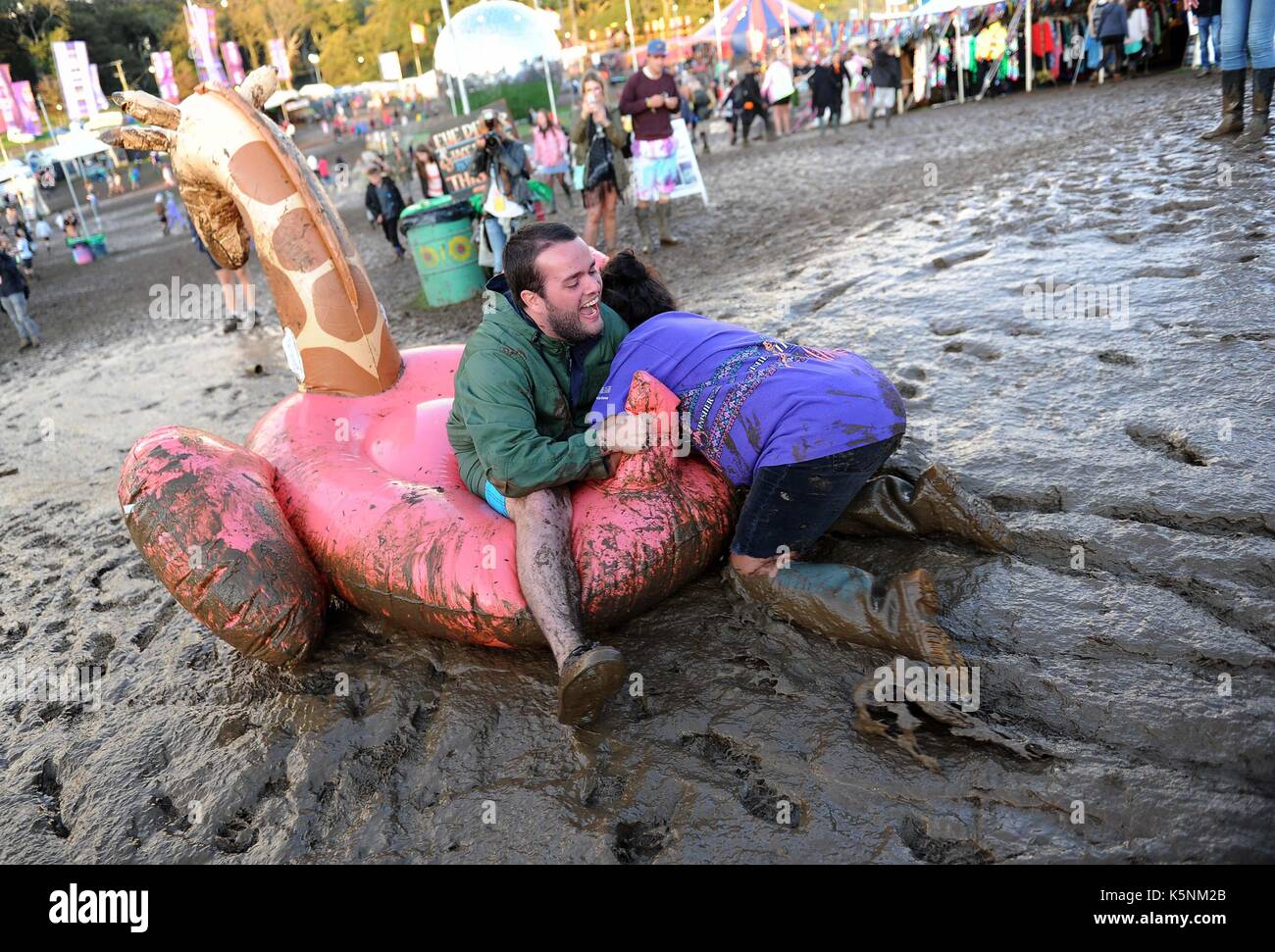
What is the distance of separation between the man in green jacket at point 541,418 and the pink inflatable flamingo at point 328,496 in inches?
3.9

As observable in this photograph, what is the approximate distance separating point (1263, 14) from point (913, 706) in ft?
22.4

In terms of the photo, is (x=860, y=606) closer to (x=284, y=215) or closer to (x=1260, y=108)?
(x=284, y=215)

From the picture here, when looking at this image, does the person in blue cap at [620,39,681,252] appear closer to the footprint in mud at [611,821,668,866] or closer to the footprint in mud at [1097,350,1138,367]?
the footprint in mud at [1097,350,1138,367]

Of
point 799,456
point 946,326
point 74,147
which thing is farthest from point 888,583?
point 74,147

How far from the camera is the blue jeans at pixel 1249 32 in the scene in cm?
617

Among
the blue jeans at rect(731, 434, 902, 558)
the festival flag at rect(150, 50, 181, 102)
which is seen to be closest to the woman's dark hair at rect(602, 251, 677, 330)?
the blue jeans at rect(731, 434, 902, 558)

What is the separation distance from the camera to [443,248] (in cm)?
768

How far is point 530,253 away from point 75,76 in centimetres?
2693

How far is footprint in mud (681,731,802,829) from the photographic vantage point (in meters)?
1.98

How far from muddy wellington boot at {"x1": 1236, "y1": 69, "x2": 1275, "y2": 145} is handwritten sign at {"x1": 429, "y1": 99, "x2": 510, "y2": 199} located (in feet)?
20.3

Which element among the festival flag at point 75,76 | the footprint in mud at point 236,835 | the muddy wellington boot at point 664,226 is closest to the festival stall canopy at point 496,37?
the festival flag at point 75,76

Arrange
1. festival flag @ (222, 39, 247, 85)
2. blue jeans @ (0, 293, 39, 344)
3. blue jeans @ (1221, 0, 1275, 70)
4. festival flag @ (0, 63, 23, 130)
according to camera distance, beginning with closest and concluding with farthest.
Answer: blue jeans @ (1221, 0, 1275, 70)
blue jeans @ (0, 293, 39, 344)
festival flag @ (0, 63, 23, 130)
festival flag @ (222, 39, 247, 85)
